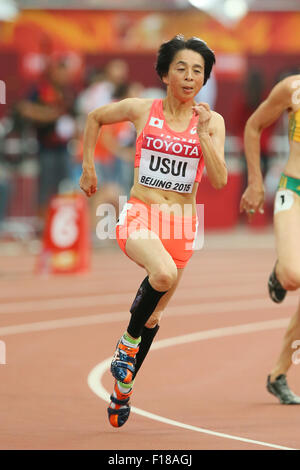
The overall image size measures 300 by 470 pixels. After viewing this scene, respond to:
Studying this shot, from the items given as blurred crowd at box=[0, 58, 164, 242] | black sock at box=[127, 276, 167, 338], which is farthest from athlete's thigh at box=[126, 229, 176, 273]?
blurred crowd at box=[0, 58, 164, 242]

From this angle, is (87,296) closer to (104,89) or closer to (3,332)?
(3,332)

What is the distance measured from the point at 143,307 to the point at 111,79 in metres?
11.0

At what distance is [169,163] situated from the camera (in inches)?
293

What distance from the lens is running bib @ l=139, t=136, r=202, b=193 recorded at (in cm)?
744

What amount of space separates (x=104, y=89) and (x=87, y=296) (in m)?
4.96

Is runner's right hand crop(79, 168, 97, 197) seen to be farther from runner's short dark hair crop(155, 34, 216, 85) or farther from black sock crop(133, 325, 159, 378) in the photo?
black sock crop(133, 325, 159, 378)

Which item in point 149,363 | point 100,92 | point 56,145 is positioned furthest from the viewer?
point 56,145

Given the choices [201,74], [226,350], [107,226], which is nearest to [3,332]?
[226,350]

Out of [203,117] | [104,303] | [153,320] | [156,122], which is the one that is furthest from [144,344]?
[104,303]

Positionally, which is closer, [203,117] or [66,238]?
[203,117]

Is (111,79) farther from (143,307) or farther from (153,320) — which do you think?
(143,307)

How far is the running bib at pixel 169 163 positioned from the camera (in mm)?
7438

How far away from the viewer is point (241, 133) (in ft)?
70.3

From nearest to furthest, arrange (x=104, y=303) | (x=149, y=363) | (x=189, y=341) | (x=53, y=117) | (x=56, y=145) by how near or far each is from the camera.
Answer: (x=149, y=363) < (x=189, y=341) < (x=104, y=303) < (x=53, y=117) < (x=56, y=145)
